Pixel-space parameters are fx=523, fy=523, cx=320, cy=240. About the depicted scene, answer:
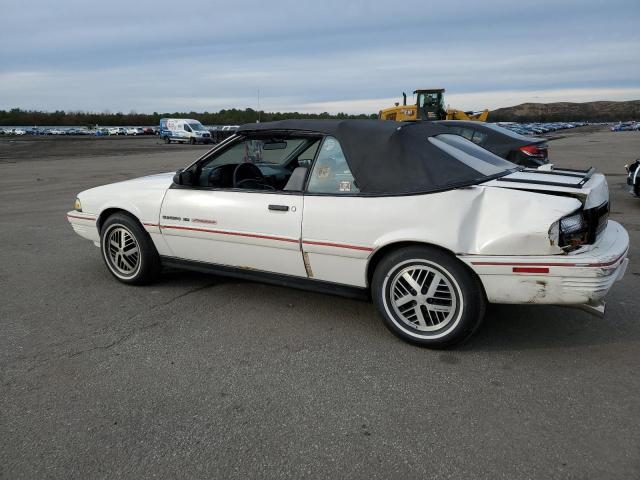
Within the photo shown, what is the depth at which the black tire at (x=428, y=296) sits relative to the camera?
317 cm

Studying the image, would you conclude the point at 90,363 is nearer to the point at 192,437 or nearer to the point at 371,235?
the point at 192,437

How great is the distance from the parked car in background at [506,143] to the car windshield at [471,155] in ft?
14.8

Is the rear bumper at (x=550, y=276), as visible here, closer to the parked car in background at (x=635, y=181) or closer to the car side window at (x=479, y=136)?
the car side window at (x=479, y=136)

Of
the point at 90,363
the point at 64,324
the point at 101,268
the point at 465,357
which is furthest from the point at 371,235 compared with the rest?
the point at 101,268

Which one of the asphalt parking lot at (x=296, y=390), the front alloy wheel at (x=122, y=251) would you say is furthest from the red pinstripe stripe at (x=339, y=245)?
the front alloy wheel at (x=122, y=251)

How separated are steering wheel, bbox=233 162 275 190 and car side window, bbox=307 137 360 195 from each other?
2.84 ft

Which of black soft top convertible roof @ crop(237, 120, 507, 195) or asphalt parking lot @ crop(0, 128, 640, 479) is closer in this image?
asphalt parking lot @ crop(0, 128, 640, 479)

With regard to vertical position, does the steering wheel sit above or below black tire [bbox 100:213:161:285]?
above

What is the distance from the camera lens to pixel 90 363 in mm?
3219

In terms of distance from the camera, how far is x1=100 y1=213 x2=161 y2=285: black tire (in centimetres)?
452

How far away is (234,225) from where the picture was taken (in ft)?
13.0

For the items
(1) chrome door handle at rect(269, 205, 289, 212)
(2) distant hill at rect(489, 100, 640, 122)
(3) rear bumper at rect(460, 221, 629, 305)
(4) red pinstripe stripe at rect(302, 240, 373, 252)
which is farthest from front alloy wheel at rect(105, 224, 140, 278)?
(2) distant hill at rect(489, 100, 640, 122)

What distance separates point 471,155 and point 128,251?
302 cm

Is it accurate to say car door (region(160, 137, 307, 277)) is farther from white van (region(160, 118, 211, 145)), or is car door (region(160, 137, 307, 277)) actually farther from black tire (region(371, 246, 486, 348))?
white van (region(160, 118, 211, 145))
